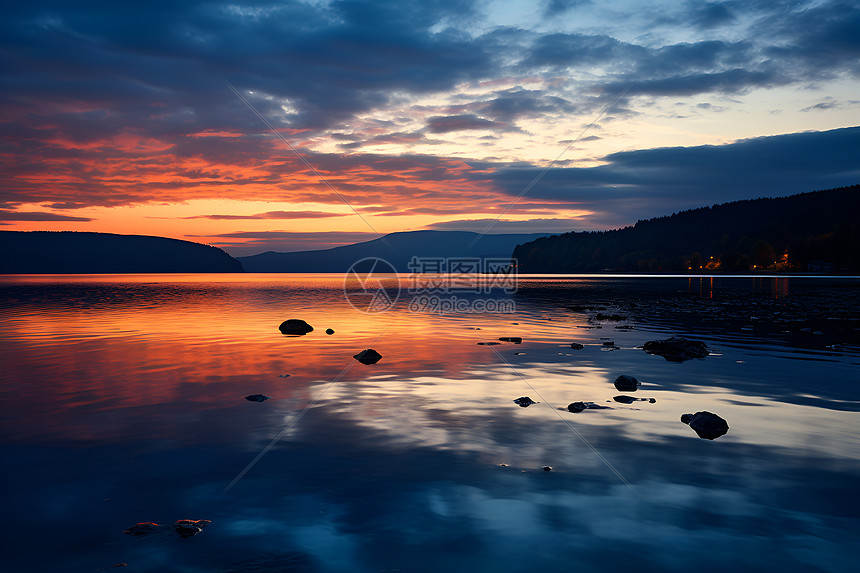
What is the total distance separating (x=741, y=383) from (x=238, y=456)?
1821 centimetres

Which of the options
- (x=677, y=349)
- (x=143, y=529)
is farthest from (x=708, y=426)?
(x=677, y=349)

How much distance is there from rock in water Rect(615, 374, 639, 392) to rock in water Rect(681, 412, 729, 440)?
487 centimetres

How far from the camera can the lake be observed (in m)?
8.36

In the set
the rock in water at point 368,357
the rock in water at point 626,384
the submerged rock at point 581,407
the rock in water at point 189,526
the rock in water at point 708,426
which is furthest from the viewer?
the rock in water at point 368,357

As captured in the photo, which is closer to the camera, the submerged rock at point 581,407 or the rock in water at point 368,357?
the submerged rock at point 581,407

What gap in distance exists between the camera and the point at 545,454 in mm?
12570

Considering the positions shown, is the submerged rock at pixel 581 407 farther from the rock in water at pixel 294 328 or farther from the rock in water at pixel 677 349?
the rock in water at pixel 294 328

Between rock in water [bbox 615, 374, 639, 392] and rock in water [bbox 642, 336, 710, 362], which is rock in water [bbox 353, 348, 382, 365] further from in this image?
rock in water [bbox 642, 336, 710, 362]

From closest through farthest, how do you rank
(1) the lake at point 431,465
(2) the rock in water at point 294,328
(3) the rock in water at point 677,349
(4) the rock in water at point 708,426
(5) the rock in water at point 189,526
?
(1) the lake at point 431,465
(5) the rock in water at point 189,526
(4) the rock in water at point 708,426
(3) the rock in water at point 677,349
(2) the rock in water at point 294,328

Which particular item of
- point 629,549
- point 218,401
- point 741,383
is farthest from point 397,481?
point 741,383

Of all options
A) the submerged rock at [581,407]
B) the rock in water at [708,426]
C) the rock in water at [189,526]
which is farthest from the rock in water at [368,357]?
the rock in water at [189,526]

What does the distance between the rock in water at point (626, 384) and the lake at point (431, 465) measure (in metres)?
0.38

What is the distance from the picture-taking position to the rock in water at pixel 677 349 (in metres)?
26.9

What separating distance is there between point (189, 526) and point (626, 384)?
15.6 meters
